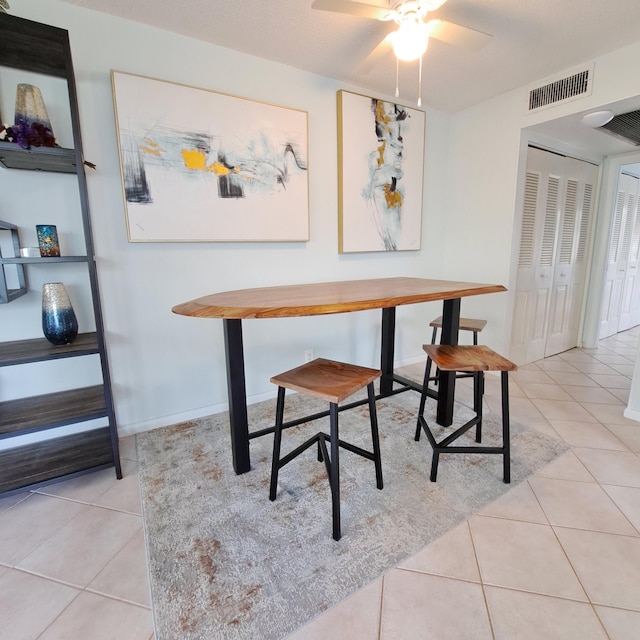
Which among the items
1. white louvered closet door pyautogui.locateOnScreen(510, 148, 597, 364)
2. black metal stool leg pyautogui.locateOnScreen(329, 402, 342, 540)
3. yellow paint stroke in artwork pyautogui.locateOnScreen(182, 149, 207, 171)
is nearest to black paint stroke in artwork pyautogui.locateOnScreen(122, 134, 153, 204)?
yellow paint stroke in artwork pyautogui.locateOnScreen(182, 149, 207, 171)

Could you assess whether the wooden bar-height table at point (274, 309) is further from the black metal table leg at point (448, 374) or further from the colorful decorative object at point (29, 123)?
the colorful decorative object at point (29, 123)

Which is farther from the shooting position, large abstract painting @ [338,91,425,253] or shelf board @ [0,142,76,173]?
large abstract painting @ [338,91,425,253]

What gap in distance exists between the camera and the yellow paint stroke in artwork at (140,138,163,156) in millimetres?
2008

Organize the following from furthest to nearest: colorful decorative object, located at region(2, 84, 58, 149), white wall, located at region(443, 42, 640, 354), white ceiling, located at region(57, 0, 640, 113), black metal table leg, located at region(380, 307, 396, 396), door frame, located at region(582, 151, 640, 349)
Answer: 1. door frame, located at region(582, 151, 640, 349)
2. white wall, located at region(443, 42, 640, 354)
3. black metal table leg, located at region(380, 307, 396, 396)
4. white ceiling, located at region(57, 0, 640, 113)
5. colorful decorative object, located at region(2, 84, 58, 149)

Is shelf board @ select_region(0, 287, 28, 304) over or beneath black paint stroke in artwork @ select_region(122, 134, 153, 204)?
beneath

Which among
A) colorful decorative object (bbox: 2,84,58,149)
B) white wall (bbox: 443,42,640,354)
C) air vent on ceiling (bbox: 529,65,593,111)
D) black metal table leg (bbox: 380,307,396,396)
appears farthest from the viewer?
white wall (bbox: 443,42,640,354)

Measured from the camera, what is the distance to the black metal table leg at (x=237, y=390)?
1640mm

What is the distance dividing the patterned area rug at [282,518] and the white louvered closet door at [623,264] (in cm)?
312

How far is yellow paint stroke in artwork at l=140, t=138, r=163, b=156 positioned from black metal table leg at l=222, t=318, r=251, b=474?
1219 millimetres

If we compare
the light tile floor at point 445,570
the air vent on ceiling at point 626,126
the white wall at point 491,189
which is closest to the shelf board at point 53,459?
the light tile floor at point 445,570

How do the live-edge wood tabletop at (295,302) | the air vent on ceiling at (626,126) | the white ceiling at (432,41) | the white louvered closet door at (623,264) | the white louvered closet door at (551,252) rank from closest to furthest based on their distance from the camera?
the live-edge wood tabletop at (295,302), the white ceiling at (432,41), the air vent on ceiling at (626,126), the white louvered closet door at (551,252), the white louvered closet door at (623,264)

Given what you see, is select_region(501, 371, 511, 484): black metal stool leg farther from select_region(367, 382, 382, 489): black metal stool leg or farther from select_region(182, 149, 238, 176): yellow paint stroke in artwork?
select_region(182, 149, 238, 176): yellow paint stroke in artwork

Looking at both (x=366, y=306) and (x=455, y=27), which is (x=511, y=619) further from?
(x=455, y=27)

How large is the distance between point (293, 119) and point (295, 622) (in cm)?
280
